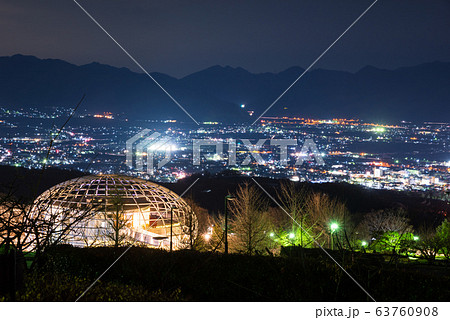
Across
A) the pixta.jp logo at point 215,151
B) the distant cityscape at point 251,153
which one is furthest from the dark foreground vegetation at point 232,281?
the pixta.jp logo at point 215,151

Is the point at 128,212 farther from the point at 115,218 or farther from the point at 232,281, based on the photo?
the point at 232,281

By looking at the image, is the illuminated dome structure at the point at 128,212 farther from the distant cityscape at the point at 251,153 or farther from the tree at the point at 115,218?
the distant cityscape at the point at 251,153

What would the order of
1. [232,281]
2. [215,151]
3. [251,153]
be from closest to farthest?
[232,281], [251,153], [215,151]

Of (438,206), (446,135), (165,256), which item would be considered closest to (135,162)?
(438,206)

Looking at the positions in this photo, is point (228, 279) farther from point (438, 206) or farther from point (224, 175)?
point (224, 175)

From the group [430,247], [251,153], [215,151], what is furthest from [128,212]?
[215,151]

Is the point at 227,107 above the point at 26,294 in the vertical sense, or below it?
above
